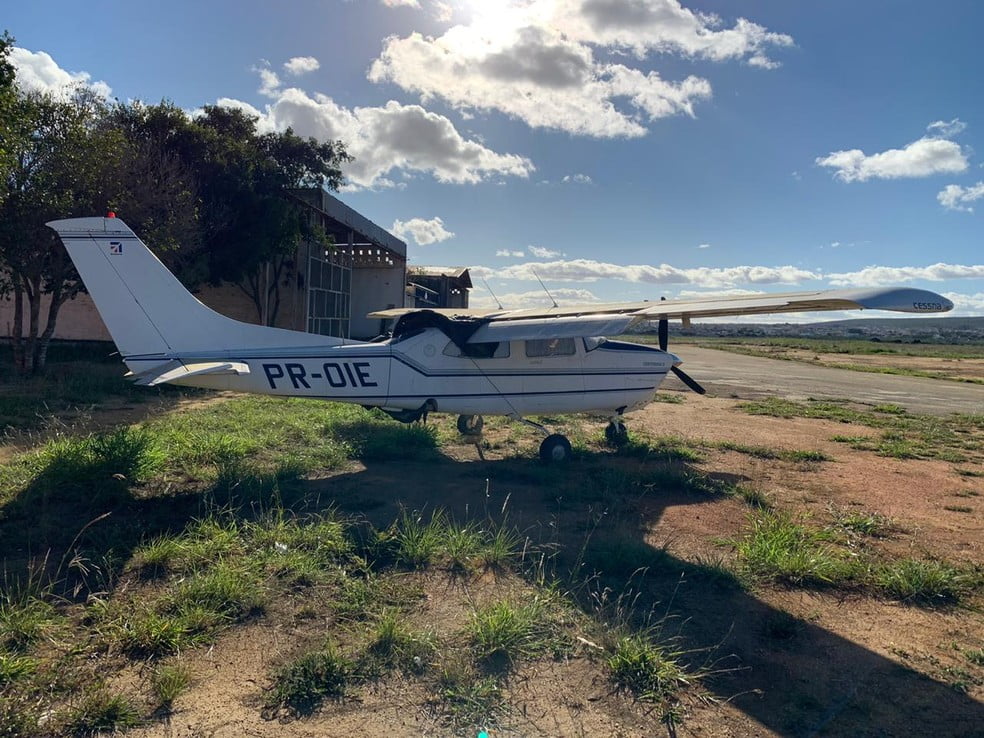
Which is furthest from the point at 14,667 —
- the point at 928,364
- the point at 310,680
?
the point at 928,364

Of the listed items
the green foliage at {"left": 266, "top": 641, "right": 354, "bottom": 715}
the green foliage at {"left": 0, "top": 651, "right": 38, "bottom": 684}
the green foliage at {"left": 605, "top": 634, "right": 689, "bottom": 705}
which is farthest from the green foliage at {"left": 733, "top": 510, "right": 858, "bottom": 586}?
the green foliage at {"left": 0, "top": 651, "right": 38, "bottom": 684}

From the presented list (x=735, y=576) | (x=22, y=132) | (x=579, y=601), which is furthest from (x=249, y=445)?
(x=22, y=132)

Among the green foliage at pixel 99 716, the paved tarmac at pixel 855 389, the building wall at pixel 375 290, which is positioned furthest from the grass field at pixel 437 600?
the building wall at pixel 375 290

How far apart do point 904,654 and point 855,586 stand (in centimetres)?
98

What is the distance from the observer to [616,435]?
→ 9633 mm

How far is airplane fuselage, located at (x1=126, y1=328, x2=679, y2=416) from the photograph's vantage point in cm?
729

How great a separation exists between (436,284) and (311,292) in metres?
19.8

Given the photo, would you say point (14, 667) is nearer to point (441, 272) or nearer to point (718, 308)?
point (718, 308)

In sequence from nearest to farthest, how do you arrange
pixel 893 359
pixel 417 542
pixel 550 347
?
pixel 417 542 → pixel 550 347 → pixel 893 359

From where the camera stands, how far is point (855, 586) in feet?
14.8

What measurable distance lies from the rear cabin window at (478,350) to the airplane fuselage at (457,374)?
2 centimetres

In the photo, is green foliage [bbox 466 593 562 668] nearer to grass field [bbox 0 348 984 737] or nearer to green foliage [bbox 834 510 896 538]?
grass field [bbox 0 348 984 737]

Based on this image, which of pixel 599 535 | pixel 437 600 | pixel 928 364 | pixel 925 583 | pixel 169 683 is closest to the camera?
pixel 169 683

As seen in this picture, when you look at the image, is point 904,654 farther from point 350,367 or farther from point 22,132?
point 22,132
